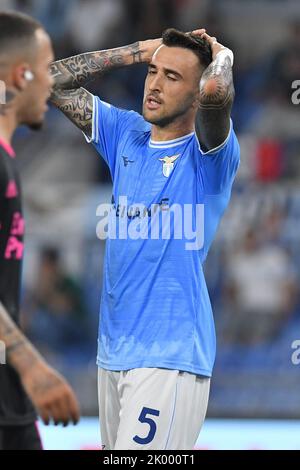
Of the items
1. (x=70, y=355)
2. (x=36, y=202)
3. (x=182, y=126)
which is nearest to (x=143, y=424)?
(x=182, y=126)

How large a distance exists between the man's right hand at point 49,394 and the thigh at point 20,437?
0.49 m

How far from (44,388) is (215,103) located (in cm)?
181

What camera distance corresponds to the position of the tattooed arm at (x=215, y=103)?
5023mm

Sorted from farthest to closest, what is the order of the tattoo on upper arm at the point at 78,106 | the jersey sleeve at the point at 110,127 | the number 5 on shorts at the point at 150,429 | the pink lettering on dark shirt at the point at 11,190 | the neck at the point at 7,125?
the tattoo on upper arm at the point at 78,106 → the jersey sleeve at the point at 110,127 → the number 5 on shorts at the point at 150,429 → the neck at the point at 7,125 → the pink lettering on dark shirt at the point at 11,190

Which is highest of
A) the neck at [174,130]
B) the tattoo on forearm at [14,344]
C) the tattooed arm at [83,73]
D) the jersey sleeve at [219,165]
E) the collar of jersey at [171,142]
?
the tattooed arm at [83,73]

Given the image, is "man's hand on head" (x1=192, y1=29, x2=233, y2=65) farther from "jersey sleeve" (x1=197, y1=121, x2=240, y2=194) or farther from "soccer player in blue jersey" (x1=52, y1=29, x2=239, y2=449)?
"jersey sleeve" (x1=197, y1=121, x2=240, y2=194)

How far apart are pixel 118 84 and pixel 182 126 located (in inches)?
295

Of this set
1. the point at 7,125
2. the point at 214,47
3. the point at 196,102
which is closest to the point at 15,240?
the point at 7,125

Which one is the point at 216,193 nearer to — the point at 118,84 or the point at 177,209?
the point at 177,209

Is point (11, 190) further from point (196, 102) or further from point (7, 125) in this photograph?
point (196, 102)

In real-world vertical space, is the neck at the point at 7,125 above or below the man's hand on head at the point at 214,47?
below

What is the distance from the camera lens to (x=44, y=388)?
147 inches

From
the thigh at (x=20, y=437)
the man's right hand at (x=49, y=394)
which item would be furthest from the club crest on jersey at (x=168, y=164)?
the man's right hand at (x=49, y=394)

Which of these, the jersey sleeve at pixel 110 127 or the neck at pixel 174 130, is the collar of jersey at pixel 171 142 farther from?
the jersey sleeve at pixel 110 127
